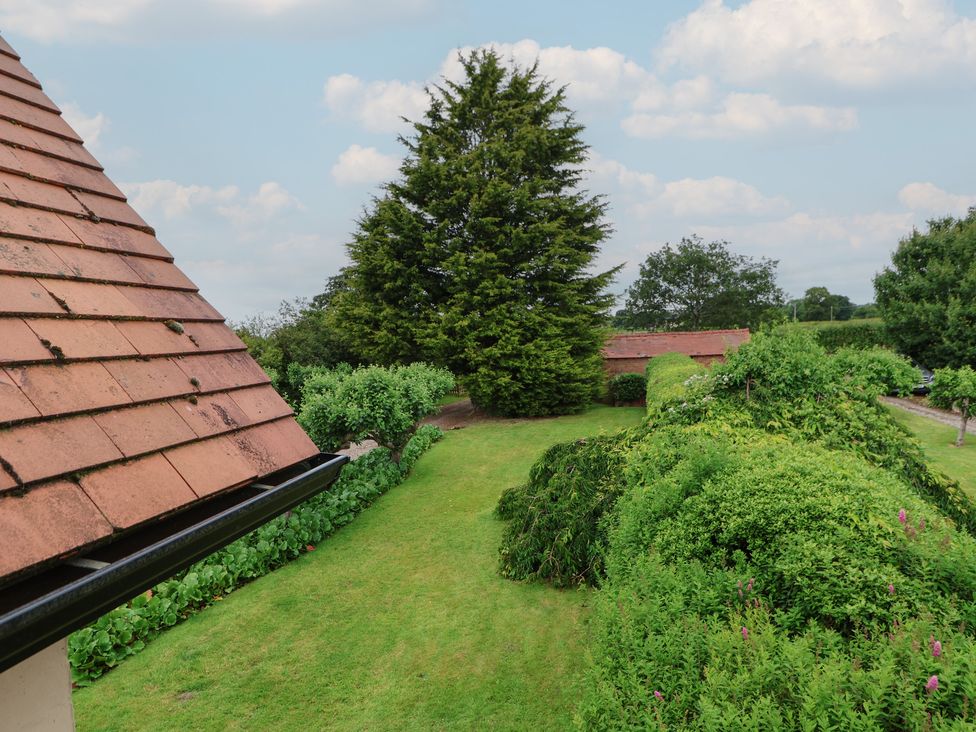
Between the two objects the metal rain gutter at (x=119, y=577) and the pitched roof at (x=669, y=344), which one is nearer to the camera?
the metal rain gutter at (x=119, y=577)

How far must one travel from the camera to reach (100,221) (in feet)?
6.81

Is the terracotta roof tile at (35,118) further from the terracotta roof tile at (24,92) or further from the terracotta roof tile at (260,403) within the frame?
the terracotta roof tile at (260,403)

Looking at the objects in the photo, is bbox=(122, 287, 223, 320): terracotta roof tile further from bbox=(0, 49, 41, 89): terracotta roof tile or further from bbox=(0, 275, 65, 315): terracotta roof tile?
bbox=(0, 49, 41, 89): terracotta roof tile

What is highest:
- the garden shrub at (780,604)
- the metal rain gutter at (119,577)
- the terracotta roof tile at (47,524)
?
the terracotta roof tile at (47,524)

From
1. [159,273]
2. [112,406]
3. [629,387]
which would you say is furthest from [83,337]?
[629,387]

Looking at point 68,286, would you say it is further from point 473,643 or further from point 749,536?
point 473,643

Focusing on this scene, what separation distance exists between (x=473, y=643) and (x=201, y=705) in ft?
8.54

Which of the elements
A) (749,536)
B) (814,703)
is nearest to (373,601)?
(749,536)

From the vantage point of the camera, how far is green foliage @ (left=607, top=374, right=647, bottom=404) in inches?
872

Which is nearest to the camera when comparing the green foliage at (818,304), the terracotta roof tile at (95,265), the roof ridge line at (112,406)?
the roof ridge line at (112,406)

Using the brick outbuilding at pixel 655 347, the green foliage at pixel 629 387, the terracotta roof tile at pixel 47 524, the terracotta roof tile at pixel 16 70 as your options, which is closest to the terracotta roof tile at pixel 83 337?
the terracotta roof tile at pixel 47 524

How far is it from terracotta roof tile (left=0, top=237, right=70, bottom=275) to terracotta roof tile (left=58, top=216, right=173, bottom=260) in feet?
0.54

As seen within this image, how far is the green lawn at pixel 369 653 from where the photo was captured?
4.66m

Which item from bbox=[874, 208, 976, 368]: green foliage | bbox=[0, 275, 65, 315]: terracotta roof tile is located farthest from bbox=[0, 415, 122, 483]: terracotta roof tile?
bbox=[874, 208, 976, 368]: green foliage
